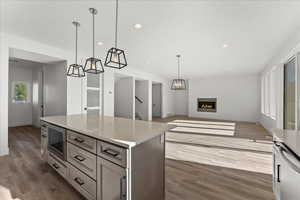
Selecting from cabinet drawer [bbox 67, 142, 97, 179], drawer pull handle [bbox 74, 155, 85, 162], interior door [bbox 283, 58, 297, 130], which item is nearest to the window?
cabinet drawer [bbox 67, 142, 97, 179]

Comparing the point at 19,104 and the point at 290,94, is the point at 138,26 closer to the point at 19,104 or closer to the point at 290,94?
the point at 290,94

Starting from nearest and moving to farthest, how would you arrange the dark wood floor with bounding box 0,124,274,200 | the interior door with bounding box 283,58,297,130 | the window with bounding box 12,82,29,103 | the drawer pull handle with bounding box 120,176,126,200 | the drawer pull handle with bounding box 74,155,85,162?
the drawer pull handle with bounding box 120,176,126,200
the drawer pull handle with bounding box 74,155,85,162
the dark wood floor with bounding box 0,124,274,200
the interior door with bounding box 283,58,297,130
the window with bounding box 12,82,29,103

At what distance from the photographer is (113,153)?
4.21ft

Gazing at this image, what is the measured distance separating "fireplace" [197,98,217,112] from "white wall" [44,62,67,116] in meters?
8.12

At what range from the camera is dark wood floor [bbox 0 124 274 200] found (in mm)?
1821

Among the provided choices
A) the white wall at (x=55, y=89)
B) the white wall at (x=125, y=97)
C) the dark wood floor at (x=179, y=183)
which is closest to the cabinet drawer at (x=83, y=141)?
the dark wood floor at (x=179, y=183)

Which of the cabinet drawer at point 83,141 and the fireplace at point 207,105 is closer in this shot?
the cabinet drawer at point 83,141

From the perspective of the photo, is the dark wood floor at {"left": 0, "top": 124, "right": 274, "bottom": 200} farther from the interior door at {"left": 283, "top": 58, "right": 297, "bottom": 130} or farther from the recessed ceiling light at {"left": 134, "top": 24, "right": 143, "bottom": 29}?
the recessed ceiling light at {"left": 134, "top": 24, "right": 143, "bottom": 29}

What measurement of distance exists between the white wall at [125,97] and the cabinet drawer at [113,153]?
565cm

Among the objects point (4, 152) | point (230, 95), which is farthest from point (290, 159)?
point (230, 95)

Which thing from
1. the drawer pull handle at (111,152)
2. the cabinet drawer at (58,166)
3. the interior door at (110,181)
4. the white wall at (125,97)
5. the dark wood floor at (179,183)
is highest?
the white wall at (125,97)

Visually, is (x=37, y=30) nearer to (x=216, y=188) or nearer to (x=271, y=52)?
(x=216, y=188)

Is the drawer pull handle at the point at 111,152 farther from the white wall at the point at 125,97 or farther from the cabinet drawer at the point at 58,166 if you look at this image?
the white wall at the point at 125,97

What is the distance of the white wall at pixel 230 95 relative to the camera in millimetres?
→ 8188
